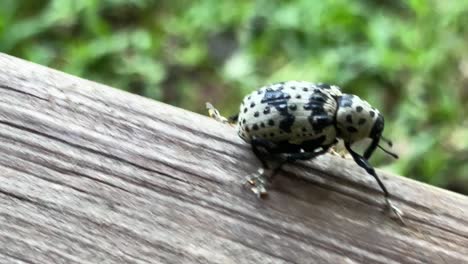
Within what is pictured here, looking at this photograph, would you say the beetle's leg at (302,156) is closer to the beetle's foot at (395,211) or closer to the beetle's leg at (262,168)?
the beetle's leg at (262,168)

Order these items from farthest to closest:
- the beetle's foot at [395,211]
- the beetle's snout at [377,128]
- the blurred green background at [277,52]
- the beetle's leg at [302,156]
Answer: the blurred green background at [277,52], the beetle's snout at [377,128], the beetle's leg at [302,156], the beetle's foot at [395,211]

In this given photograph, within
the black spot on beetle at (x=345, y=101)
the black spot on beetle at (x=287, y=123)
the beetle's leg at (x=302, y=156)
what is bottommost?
the beetle's leg at (x=302, y=156)

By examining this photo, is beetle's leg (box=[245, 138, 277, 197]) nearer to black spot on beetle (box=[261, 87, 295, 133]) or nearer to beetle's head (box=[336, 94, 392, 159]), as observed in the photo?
black spot on beetle (box=[261, 87, 295, 133])

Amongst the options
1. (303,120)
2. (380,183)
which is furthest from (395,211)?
(303,120)

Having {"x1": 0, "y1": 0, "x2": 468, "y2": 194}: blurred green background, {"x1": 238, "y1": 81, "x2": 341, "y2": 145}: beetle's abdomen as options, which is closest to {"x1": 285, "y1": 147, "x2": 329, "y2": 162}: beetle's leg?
{"x1": 238, "y1": 81, "x2": 341, "y2": 145}: beetle's abdomen

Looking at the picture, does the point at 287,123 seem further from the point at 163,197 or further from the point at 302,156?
the point at 163,197

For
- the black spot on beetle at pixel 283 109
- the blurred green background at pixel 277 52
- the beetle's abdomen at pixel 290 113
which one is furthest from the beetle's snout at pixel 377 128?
the blurred green background at pixel 277 52
